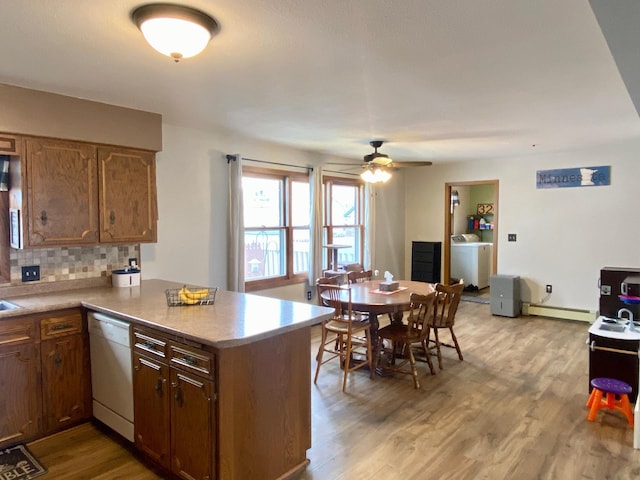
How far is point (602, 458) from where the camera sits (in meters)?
2.64

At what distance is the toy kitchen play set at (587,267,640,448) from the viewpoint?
3.22 meters

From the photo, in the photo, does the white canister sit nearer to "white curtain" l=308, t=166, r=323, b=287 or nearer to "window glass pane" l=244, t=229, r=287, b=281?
"window glass pane" l=244, t=229, r=287, b=281

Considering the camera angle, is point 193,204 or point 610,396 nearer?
point 610,396

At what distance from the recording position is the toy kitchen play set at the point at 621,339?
10.6ft

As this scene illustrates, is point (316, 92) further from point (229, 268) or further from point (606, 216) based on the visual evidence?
point (606, 216)

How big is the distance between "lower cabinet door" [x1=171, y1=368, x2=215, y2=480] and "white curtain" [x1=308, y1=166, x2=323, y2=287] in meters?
3.46

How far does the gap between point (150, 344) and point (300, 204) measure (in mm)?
3555

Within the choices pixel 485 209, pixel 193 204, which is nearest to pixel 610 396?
pixel 193 204

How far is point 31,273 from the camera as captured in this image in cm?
324

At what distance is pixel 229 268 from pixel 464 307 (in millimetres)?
4207

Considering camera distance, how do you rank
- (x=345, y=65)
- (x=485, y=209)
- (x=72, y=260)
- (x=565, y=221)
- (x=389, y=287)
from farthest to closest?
(x=485, y=209), (x=565, y=221), (x=389, y=287), (x=72, y=260), (x=345, y=65)

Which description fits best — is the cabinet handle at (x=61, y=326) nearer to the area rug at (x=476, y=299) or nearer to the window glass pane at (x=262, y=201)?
the window glass pane at (x=262, y=201)

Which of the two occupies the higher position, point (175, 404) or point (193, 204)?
point (193, 204)

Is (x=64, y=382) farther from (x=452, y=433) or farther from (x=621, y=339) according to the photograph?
(x=621, y=339)
